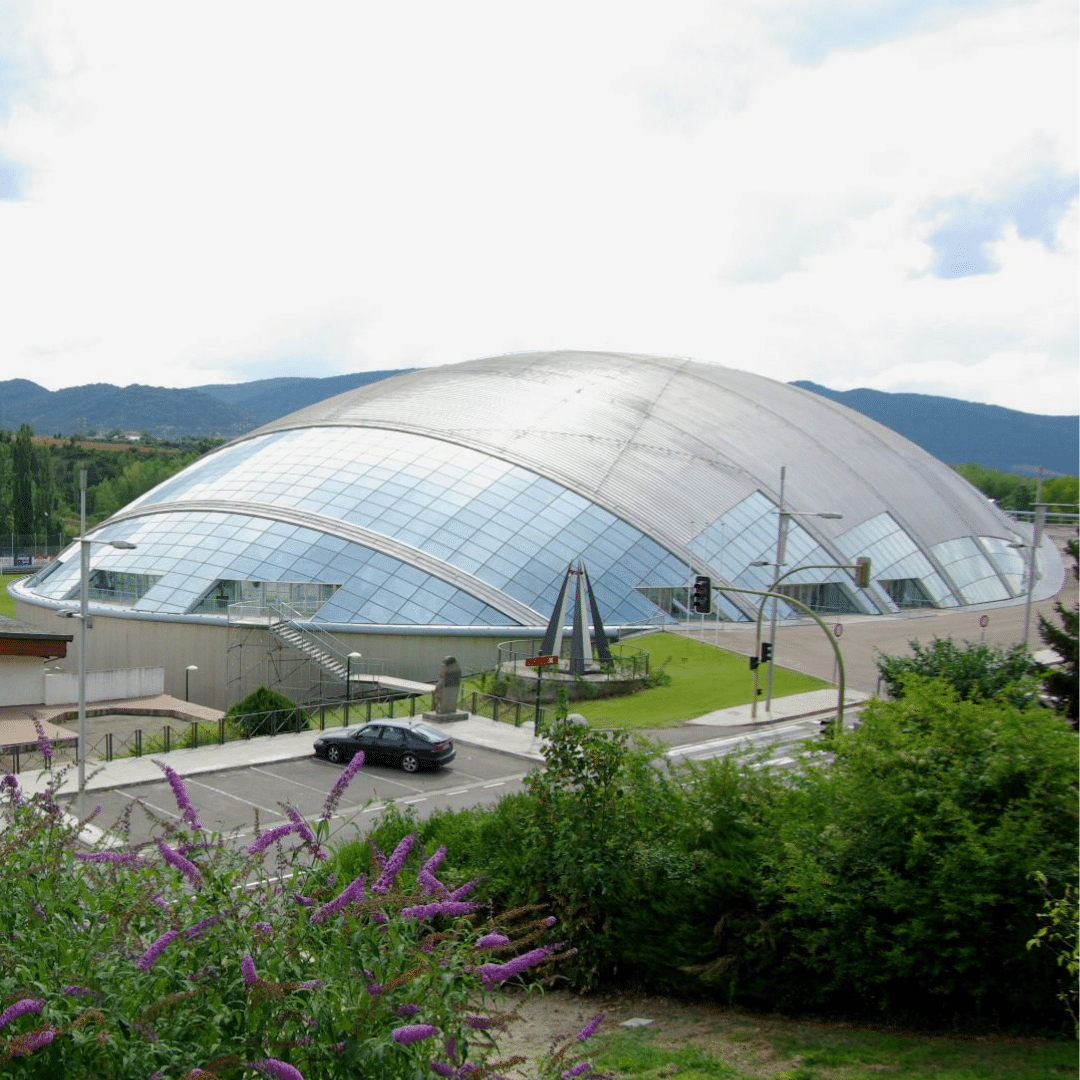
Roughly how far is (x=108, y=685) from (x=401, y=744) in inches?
546

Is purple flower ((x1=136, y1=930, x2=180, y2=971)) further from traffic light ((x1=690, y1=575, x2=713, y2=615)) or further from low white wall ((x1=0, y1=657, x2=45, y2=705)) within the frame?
low white wall ((x1=0, y1=657, x2=45, y2=705))

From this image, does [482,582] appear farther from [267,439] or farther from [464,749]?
[267,439]

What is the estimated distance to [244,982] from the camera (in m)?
5.78

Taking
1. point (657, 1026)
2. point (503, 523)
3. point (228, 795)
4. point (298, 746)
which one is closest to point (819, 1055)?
point (657, 1026)

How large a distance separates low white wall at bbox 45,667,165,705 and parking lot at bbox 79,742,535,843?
10.2 metres

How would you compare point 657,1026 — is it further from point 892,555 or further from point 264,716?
point 892,555

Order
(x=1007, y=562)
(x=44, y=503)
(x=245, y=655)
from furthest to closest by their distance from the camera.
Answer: (x=44, y=503)
(x=1007, y=562)
(x=245, y=655)

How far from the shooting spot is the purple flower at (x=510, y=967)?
5441mm

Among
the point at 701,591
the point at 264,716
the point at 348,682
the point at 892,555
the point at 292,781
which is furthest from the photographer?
the point at 892,555

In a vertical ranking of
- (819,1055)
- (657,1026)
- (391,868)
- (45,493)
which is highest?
(45,493)

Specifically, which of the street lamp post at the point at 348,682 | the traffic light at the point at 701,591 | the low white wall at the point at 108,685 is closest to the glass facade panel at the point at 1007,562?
the traffic light at the point at 701,591

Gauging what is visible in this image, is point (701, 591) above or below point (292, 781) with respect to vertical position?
above

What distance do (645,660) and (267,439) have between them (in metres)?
25.1

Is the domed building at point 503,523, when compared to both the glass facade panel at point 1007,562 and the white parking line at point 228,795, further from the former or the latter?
the white parking line at point 228,795
